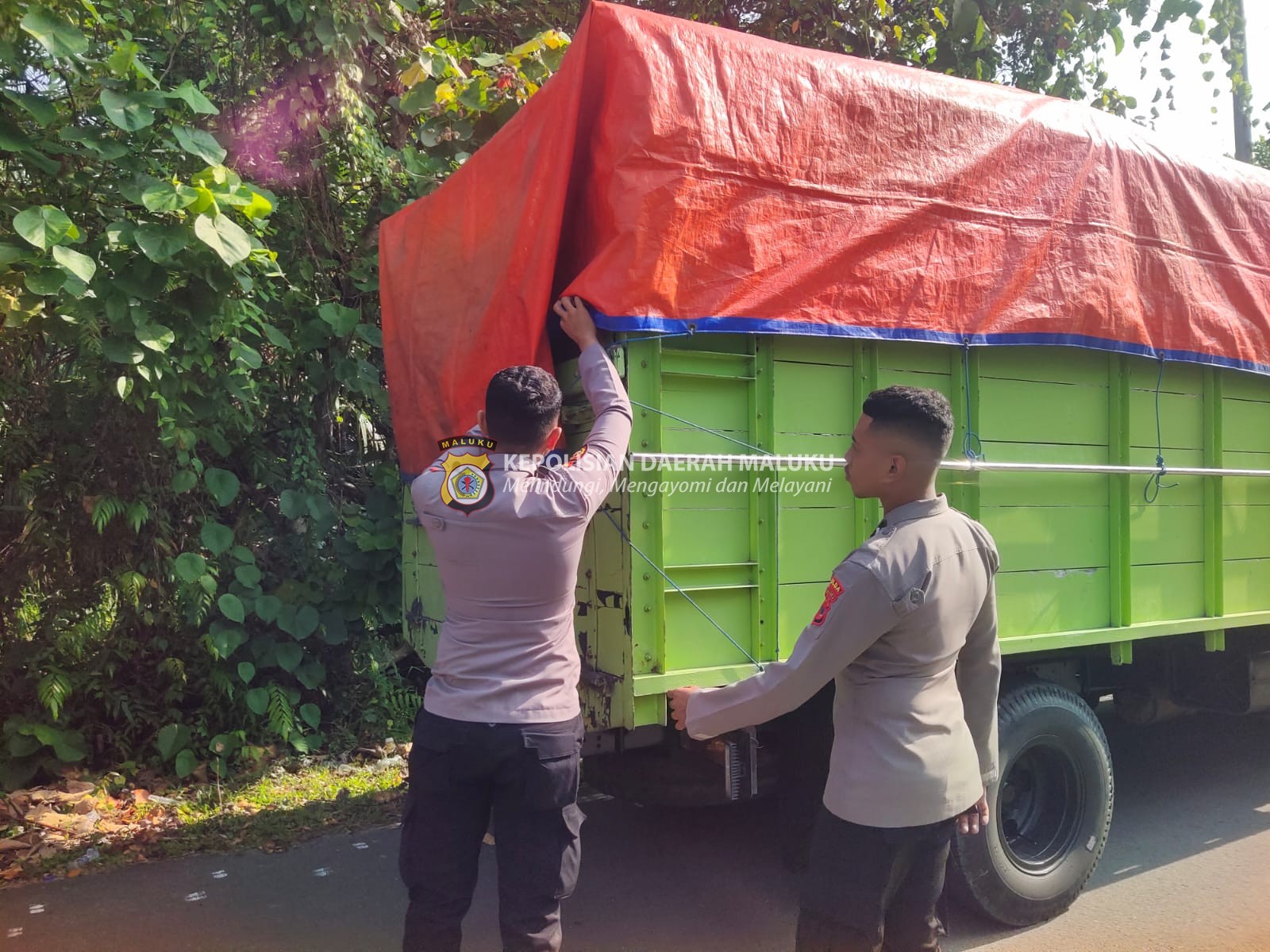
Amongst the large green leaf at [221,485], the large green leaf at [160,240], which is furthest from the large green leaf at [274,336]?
the large green leaf at [160,240]

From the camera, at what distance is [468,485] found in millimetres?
2373

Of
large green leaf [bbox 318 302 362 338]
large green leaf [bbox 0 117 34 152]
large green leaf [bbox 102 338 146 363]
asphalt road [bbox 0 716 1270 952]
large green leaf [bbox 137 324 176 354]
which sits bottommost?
asphalt road [bbox 0 716 1270 952]

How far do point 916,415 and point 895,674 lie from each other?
23.2 inches

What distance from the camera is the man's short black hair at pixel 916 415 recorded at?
7.03 ft

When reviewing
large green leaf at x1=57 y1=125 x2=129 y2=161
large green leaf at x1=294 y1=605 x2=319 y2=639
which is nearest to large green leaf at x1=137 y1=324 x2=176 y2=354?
large green leaf at x1=57 y1=125 x2=129 y2=161

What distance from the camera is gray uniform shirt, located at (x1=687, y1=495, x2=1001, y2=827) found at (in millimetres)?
2037

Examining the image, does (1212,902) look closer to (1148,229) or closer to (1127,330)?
(1127,330)

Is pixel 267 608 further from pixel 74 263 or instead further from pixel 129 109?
pixel 129 109

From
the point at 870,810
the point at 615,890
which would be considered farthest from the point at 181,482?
the point at 870,810

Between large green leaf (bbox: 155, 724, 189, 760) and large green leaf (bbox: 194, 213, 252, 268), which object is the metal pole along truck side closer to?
large green leaf (bbox: 194, 213, 252, 268)

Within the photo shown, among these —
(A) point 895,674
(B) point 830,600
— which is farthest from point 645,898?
(B) point 830,600

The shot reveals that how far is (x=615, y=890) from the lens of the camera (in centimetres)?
384

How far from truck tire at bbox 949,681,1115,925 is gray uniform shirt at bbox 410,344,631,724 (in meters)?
1.75

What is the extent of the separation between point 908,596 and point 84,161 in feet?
13.4
